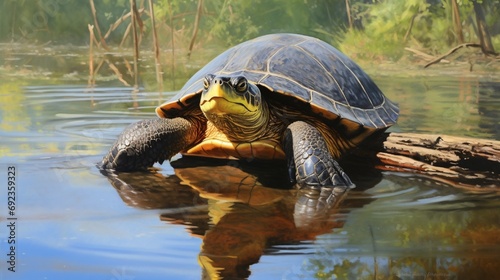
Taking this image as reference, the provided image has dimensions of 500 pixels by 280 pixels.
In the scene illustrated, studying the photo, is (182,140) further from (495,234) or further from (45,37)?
(45,37)

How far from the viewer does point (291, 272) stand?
1.83m

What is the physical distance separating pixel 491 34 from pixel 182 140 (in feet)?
29.1

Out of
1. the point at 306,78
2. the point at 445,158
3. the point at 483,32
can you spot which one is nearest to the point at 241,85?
the point at 306,78

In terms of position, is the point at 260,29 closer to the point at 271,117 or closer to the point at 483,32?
the point at 483,32

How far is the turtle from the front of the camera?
273 cm

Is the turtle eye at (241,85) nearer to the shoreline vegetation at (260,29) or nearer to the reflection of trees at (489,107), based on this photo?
the reflection of trees at (489,107)

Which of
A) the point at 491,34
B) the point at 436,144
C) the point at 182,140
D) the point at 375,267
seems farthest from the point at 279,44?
the point at 491,34

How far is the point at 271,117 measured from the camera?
3.07 meters

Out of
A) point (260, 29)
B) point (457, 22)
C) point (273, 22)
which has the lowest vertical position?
point (260, 29)

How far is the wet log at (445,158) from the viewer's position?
2869mm

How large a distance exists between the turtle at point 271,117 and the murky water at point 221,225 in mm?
109

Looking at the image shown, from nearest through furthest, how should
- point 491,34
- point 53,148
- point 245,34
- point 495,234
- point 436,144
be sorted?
1. point 495,234
2. point 436,144
3. point 53,148
4. point 491,34
5. point 245,34

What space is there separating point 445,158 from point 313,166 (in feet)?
2.08

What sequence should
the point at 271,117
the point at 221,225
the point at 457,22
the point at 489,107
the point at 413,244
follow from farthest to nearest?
the point at 457,22 < the point at 489,107 < the point at 271,117 < the point at 221,225 < the point at 413,244
